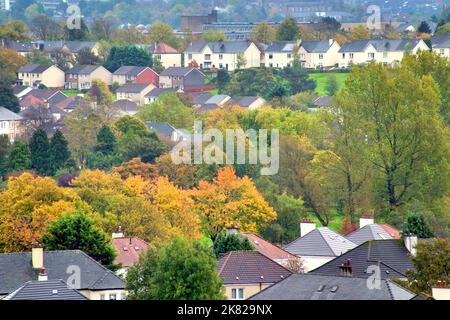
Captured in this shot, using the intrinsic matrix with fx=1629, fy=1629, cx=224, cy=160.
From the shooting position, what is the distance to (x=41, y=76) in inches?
5157

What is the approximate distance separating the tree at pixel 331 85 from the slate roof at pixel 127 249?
215 feet

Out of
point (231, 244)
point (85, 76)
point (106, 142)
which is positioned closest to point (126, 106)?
point (85, 76)

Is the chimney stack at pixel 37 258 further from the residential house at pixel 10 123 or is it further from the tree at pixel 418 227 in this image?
the residential house at pixel 10 123

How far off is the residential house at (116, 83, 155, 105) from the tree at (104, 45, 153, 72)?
10.7 metres

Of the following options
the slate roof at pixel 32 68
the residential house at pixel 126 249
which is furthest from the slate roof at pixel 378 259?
the slate roof at pixel 32 68

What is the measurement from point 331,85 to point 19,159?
3932cm

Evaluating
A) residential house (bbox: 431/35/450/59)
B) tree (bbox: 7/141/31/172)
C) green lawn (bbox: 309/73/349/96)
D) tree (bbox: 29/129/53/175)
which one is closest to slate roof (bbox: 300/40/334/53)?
green lawn (bbox: 309/73/349/96)

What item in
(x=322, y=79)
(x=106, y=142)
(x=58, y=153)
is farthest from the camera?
(x=322, y=79)

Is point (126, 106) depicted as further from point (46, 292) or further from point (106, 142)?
point (46, 292)

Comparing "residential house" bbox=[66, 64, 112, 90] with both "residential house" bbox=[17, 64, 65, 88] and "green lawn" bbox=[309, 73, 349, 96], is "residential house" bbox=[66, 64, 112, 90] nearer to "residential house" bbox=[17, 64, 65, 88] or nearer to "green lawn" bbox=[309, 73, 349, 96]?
"residential house" bbox=[17, 64, 65, 88]

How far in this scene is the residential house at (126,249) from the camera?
145 ft

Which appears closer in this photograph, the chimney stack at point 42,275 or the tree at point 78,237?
the chimney stack at point 42,275

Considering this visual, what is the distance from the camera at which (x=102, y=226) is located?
49844mm
